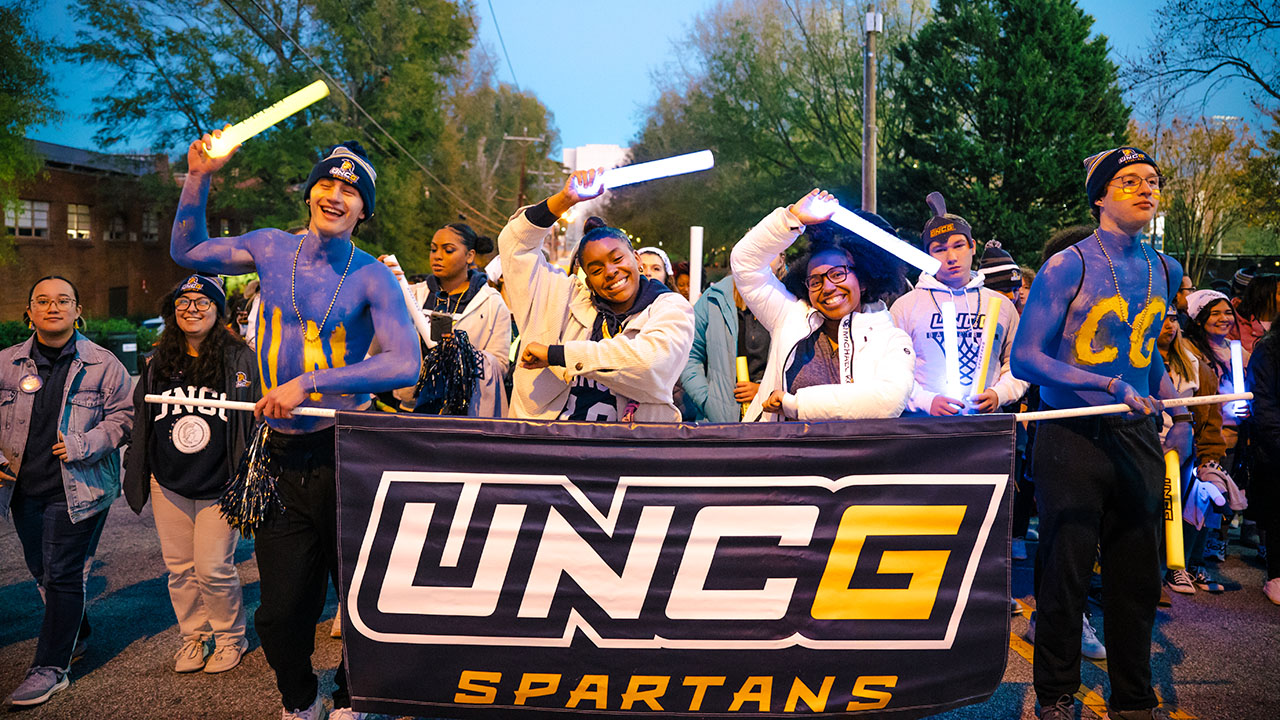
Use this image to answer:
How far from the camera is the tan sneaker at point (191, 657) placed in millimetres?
4418

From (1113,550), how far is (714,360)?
2.71 m

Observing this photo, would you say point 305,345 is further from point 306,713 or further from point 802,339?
point 802,339

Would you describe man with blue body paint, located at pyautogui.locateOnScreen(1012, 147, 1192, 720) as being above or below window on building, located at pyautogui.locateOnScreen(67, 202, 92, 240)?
below

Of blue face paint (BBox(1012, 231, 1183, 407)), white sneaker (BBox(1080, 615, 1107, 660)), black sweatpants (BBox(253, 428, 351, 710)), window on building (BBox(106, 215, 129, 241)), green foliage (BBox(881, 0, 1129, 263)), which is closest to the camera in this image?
black sweatpants (BBox(253, 428, 351, 710))

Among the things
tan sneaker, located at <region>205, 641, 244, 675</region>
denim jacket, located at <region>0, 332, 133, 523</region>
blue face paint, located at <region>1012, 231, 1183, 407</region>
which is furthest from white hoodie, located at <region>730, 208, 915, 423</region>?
denim jacket, located at <region>0, 332, 133, 523</region>

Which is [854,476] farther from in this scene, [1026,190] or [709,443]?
[1026,190]

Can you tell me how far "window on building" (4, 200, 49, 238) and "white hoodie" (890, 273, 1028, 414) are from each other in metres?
38.0

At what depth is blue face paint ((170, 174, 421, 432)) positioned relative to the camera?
342 centimetres

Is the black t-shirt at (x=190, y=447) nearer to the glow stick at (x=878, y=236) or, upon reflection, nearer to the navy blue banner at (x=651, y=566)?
the navy blue banner at (x=651, y=566)

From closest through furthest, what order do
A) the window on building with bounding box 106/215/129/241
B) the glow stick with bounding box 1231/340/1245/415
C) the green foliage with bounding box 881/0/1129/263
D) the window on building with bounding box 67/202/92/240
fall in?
the glow stick with bounding box 1231/340/1245/415 → the green foliage with bounding box 881/0/1129/263 → the window on building with bounding box 67/202/92/240 → the window on building with bounding box 106/215/129/241

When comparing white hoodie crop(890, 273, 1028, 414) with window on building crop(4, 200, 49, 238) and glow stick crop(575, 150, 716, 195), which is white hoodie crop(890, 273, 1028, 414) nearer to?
glow stick crop(575, 150, 716, 195)

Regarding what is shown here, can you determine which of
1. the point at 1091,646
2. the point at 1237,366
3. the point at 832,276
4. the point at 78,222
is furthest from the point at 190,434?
the point at 78,222

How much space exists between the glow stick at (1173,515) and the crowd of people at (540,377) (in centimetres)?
6

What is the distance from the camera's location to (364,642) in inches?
120
